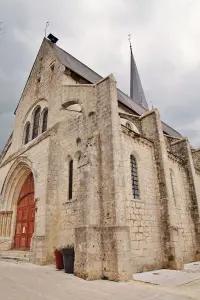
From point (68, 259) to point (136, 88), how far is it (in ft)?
91.4

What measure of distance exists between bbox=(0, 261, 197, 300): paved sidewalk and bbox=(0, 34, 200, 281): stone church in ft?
2.02

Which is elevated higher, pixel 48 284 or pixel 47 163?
pixel 47 163

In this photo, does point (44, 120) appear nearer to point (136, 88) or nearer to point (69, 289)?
point (69, 289)

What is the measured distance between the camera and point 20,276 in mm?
5480

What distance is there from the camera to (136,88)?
101 ft

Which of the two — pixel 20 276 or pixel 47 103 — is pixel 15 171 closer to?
pixel 47 103

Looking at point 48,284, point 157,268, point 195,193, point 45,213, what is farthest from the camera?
point 195,193

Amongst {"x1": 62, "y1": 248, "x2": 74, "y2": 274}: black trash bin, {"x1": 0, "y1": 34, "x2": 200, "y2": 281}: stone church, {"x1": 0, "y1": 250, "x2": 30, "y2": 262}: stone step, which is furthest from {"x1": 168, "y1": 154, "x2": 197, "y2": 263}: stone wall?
{"x1": 0, "y1": 250, "x2": 30, "y2": 262}: stone step

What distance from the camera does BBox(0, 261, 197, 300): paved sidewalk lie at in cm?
391

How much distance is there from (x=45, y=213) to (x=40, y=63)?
10.3m

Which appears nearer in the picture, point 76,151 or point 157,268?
point 157,268

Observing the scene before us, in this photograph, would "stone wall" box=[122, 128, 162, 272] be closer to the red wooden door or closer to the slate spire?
the red wooden door

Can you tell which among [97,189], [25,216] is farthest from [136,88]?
[97,189]

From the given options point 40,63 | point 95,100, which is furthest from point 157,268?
point 40,63
